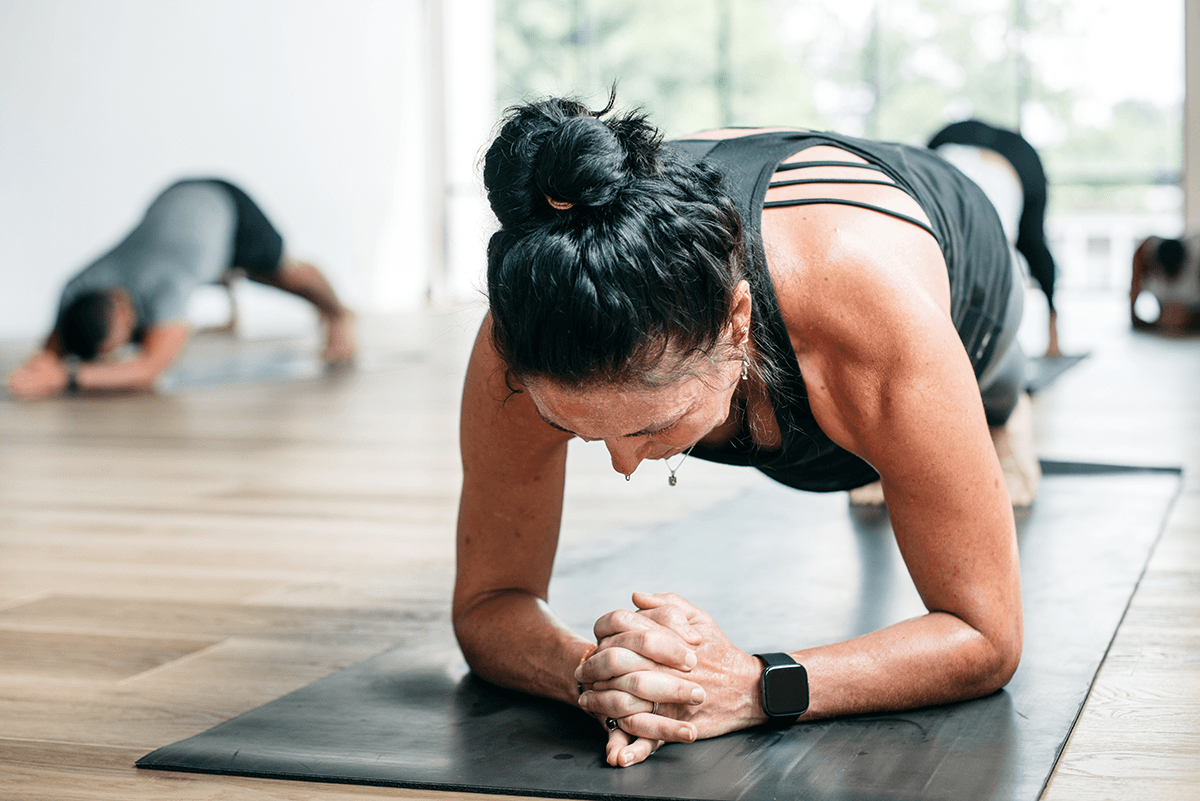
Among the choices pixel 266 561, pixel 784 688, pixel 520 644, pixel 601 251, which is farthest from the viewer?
pixel 266 561

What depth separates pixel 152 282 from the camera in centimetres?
433

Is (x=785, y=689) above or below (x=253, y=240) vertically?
below

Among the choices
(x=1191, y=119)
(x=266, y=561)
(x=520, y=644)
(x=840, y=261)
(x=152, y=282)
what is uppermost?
(x=1191, y=119)

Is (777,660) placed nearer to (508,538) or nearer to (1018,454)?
(508,538)

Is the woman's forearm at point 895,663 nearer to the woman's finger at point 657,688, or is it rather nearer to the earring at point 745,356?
the woman's finger at point 657,688

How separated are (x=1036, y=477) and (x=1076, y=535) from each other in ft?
0.89

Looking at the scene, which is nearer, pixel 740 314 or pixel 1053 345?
pixel 740 314

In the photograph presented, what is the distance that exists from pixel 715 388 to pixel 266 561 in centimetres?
120

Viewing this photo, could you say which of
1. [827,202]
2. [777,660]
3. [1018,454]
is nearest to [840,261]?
[827,202]

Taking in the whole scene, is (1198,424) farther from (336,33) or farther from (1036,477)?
(336,33)

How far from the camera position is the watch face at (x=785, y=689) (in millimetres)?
1096

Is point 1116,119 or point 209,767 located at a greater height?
point 1116,119

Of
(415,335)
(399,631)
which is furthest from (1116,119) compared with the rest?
(399,631)

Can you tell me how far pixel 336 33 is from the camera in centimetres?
873
